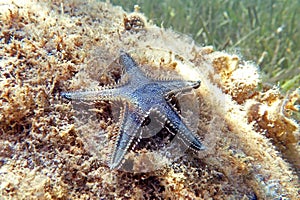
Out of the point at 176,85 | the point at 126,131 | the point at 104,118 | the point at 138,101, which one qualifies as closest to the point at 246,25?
the point at 176,85

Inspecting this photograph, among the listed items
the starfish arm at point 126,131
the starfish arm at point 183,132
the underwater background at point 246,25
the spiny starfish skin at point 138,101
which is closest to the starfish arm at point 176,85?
the spiny starfish skin at point 138,101

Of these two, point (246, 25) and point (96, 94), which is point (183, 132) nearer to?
point (96, 94)

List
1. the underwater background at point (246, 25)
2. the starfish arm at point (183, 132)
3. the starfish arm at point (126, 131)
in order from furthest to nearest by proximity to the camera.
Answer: the underwater background at point (246, 25) → the starfish arm at point (183, 132) → the starfish arm at point (126, 131)

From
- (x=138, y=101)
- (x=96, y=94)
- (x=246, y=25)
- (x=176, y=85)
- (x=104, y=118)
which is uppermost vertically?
(x=246, y=25)

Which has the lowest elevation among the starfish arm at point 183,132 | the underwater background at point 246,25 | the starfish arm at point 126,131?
the starfish arm at point 126,131

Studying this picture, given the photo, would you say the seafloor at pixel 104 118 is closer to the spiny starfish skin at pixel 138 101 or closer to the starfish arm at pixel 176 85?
the spiny starfish skin at pixel 138 101

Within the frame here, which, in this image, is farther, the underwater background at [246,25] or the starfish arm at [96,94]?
the underwater background at [246,25]

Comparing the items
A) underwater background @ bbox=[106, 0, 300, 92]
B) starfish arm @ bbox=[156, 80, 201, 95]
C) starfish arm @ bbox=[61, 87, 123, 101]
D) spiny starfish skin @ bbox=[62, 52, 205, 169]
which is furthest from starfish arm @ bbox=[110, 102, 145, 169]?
underwater background @ bbox=[106, 0, 300, 92]

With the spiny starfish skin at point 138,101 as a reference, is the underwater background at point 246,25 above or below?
above
